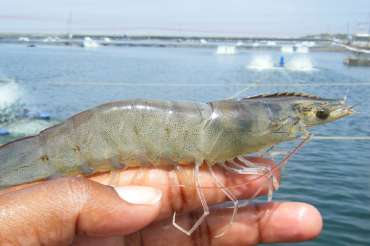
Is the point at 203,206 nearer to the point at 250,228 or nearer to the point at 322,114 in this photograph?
the point at 250,228

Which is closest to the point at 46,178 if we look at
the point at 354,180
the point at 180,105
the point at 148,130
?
the point at 148,130

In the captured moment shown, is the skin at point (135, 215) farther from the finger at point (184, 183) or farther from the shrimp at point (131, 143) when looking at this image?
the shrimp at point (131, 143)

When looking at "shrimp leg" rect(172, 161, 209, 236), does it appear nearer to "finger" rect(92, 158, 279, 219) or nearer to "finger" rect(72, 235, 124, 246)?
"finger" rect(92, 158, 279, 219)

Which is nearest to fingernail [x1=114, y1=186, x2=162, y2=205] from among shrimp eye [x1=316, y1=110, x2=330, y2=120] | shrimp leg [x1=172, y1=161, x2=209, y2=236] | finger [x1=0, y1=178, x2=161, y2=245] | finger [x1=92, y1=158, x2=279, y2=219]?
finger [x1=0, y1=178, x2=161, y2=245]

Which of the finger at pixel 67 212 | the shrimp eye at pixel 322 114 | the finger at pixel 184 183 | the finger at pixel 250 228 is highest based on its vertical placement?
the shrimp eye at pixel 322 114

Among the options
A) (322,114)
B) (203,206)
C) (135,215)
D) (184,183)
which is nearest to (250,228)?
(203,206)

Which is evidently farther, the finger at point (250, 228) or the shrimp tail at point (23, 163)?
the finger at point (250, 228)

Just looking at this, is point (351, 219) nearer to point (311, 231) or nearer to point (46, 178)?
point (311, 231)

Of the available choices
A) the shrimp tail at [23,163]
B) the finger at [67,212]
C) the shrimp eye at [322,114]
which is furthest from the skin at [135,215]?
the shrimp eye at [322,114]
